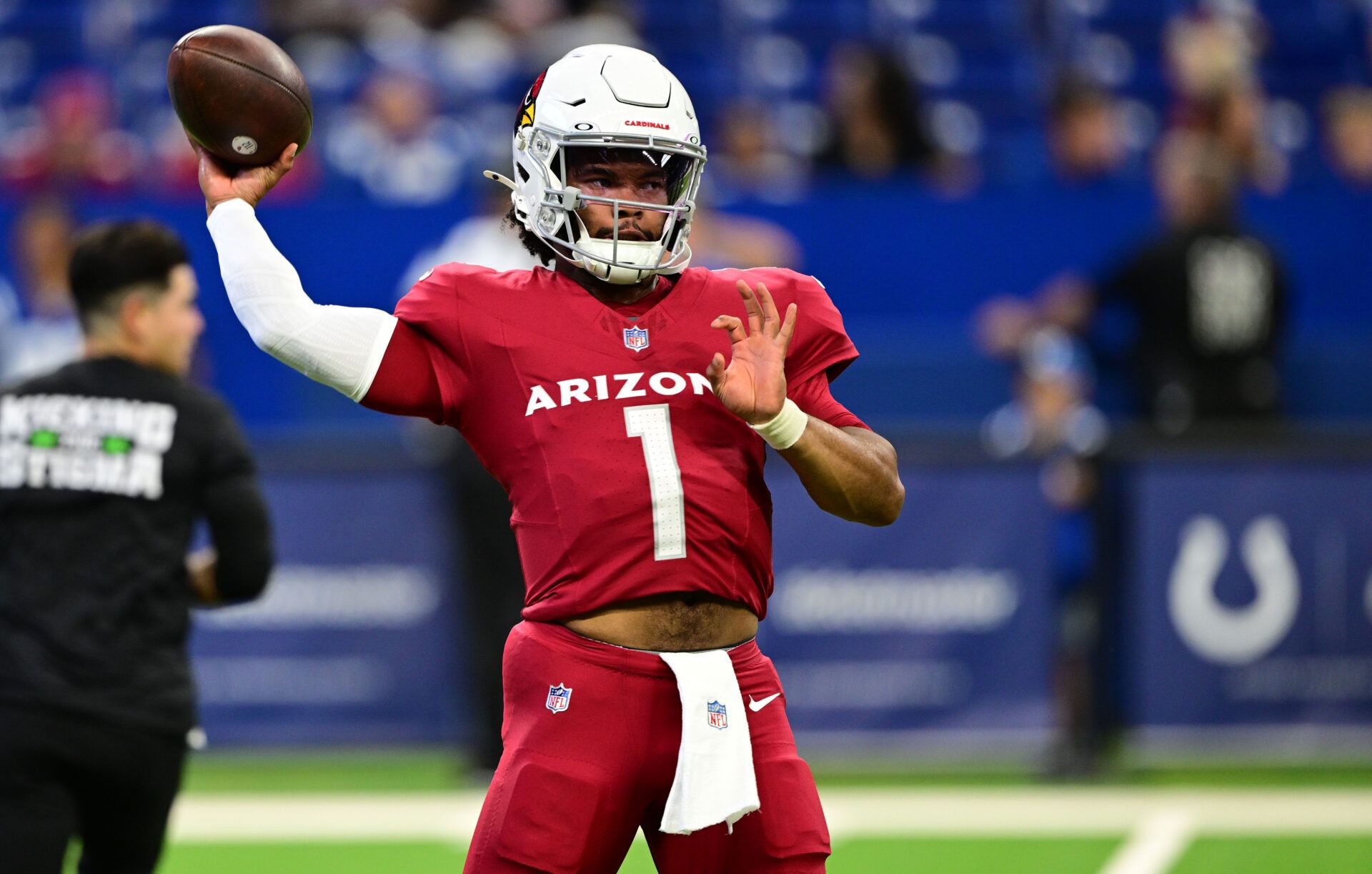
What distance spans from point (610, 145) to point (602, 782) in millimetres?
1107

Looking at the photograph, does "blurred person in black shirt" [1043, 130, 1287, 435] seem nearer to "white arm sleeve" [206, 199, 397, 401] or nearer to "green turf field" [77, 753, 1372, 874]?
"green turf field" [77, 753, 1372, 874]

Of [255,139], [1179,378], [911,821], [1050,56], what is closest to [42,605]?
[255,139]

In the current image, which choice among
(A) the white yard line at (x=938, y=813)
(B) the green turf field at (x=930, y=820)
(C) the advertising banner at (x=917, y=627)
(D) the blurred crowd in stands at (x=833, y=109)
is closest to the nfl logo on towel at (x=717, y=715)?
(B) the green turf field at (x=930, y=820)

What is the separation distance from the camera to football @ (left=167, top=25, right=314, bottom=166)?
129 inches

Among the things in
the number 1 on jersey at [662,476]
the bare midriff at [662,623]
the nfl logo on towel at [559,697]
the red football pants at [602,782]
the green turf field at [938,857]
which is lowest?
the green turf field at [938,857]

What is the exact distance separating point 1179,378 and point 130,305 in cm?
577

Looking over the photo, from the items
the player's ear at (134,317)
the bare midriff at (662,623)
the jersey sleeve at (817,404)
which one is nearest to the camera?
the bare midriff at (662,623)

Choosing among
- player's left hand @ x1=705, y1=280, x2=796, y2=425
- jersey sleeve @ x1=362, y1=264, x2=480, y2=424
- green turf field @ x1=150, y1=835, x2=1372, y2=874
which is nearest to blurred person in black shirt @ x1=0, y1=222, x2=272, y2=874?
jersey sleeve @ x1=362, y1=264, x2=480, y2=424

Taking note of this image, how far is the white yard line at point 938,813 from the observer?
262 inches

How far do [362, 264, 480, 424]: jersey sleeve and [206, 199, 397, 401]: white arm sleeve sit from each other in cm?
5

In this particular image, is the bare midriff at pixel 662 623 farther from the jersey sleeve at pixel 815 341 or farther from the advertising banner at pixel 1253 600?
the advertising banner at pixel 1253 600

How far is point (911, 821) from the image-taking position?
6824 mm

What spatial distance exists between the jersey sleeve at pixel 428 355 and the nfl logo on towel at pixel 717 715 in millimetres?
697

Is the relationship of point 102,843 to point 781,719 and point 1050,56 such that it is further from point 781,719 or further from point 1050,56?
point 1050,56
